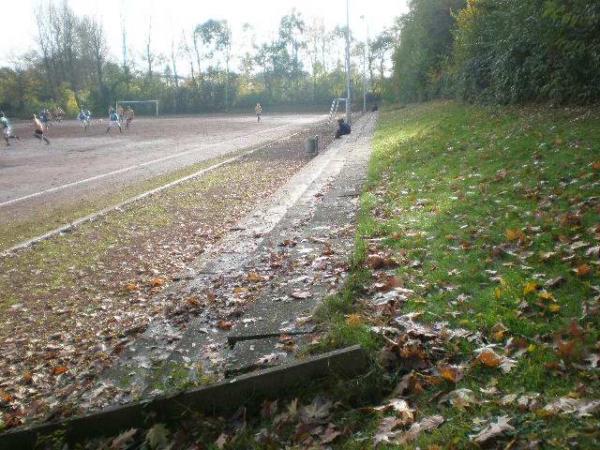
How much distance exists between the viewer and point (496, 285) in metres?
4.45

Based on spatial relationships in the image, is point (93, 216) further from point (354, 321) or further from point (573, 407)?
point (573, 407)

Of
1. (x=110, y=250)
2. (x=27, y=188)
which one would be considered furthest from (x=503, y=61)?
(x=27, y=188)

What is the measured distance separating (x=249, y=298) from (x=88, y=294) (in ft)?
8.01

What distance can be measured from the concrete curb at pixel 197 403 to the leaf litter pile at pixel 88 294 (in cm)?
25

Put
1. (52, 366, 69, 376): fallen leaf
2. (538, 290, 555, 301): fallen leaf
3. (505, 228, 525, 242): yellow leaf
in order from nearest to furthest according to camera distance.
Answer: (538, 290, 555, 301): fallen leaf, (52, 366, 69, 376): fallen leaf, (505, 228, 525, 242): yellow leaf

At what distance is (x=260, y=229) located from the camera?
845cm

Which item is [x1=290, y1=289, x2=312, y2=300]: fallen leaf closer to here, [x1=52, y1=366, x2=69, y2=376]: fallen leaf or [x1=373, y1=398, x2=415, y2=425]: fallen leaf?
[x1=373, y1=398, x2=415, y2=425]: fallen leaf

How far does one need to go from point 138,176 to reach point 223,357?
12937 mm

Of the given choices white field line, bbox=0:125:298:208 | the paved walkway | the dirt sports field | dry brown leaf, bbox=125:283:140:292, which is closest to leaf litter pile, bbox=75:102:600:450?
the paved walkway

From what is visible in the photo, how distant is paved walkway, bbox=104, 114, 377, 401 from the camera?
421 cm

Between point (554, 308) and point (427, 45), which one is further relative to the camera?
point (427, 45)

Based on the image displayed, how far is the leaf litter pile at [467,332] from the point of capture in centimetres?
289

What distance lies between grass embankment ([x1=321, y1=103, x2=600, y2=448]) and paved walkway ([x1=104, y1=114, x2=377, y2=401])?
1.24 feet

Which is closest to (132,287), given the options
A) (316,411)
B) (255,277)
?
(255,277)
